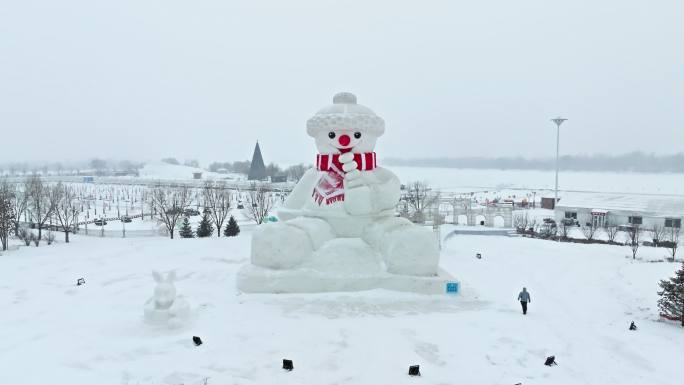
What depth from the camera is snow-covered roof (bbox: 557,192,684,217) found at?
30609 mm

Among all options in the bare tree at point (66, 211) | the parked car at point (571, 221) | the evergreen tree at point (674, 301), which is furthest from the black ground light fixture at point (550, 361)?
the parked car at point (571, 221)

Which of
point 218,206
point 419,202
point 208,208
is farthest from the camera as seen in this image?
point 419,202

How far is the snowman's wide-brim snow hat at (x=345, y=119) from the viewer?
36.2ft

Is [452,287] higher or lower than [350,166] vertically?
lower

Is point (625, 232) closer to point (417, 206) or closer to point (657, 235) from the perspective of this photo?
point (657, 235)

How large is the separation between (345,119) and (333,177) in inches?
61.0

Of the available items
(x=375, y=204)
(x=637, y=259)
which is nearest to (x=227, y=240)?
(x=375, y=204)

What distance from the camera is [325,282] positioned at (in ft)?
34.1

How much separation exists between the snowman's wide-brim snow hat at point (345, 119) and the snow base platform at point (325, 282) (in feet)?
12.2

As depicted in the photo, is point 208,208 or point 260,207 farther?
point 260,207

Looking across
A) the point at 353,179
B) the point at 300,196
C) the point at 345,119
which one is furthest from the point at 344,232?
the point at 345,119

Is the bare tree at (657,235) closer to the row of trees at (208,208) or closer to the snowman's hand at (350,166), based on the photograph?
the snowman's hand at (350,166)

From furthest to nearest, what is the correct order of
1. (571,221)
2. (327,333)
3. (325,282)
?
(571,221)
(325,282)
(327,333)

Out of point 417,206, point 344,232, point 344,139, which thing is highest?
point 344,139
